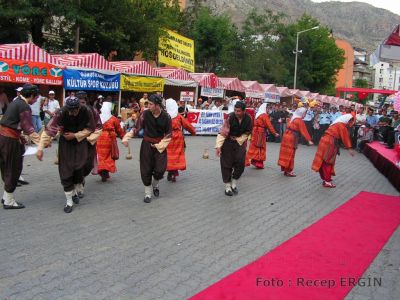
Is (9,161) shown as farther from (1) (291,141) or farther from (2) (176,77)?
(2) (176,77)

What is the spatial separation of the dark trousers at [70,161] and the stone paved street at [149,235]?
0.45 metres

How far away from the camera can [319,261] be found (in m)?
4.64

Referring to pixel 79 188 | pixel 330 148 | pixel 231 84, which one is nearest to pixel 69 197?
pixel 79 188

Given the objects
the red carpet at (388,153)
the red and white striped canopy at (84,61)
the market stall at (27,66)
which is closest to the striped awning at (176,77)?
the red and white striped canopy at (84,61)

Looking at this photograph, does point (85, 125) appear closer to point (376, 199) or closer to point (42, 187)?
point (42, 187)

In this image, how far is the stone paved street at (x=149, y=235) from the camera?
3869 millimetres

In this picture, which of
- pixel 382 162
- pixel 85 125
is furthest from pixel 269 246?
pixel 382 162

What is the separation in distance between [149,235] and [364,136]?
1409cm

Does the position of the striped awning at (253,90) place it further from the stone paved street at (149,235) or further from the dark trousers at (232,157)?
the dark trousers at (232,157)

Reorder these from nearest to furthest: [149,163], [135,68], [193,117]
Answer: [149,163] < [135,68] < [193,117]

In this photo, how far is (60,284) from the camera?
12.4ft

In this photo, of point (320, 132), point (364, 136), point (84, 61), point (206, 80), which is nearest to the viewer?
point (84, 61)

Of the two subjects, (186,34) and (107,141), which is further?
(186,34)

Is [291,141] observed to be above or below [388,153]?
above
